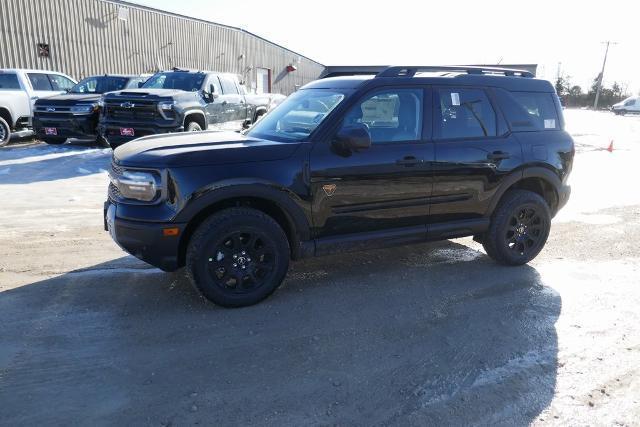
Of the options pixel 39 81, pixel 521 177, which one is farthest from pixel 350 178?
pixel 39 81

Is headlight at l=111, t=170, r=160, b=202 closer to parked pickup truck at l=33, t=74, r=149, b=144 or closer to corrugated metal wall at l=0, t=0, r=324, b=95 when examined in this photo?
parked pickup truck at l=33, t=74, r=149, b=144

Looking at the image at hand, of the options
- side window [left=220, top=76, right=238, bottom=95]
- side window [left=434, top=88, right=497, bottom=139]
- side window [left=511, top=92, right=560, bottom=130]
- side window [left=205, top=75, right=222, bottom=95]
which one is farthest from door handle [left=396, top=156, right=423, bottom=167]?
side window [left=220, top=76, right=238, bottom=95]

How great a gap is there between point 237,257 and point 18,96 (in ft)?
38.7

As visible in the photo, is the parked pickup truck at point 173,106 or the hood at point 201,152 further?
the parked pickup truck at point 173,106

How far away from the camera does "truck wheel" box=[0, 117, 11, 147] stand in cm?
1253

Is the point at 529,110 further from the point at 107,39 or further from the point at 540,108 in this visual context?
the point at 107,39

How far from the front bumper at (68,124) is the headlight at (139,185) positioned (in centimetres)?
903

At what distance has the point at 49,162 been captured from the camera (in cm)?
1067

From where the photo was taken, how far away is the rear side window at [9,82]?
12.9 metres

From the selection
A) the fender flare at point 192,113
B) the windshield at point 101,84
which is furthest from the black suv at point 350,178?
the windshield at point 101,84

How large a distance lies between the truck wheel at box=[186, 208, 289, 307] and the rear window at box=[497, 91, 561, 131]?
2.67 metres

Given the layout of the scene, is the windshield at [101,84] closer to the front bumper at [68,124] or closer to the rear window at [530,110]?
the front bumper at [68,124]

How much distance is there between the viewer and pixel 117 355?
3.29 m

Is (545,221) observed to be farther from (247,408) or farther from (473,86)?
(247,408)
